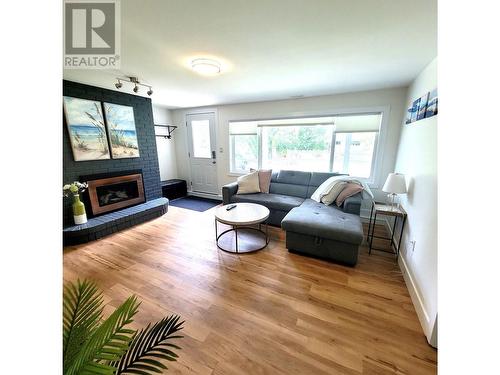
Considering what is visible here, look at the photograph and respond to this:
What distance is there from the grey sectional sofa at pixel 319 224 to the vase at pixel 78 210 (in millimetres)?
2399

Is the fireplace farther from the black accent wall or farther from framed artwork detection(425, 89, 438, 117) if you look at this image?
framed artwork detection(425, 89, 438, 117)

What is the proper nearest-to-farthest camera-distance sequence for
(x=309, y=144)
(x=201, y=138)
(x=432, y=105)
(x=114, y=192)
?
1. (x=432, y=105)
2. (x=114, y=192)
3. (x=309, y=144)
4. (x=201, y=138)

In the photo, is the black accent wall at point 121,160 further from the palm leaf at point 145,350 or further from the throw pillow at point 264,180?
the palm leaf at point 145,350

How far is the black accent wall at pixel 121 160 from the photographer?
9.52 ft

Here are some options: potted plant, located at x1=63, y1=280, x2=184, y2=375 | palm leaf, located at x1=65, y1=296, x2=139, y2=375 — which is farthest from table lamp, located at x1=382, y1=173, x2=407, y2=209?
palm leaf, located at x1=65, y1=296, x2=139, y2=375

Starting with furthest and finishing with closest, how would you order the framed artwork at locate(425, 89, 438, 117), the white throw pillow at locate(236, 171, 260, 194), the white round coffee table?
the white throw pillow at locate(236, 171, 260, 194)
the white round coffee table
the framed artwork at locate(425, 89, 438, 117)

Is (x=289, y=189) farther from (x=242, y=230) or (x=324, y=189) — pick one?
(x=242, y=230)

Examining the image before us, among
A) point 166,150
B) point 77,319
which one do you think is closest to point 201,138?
point 166,150

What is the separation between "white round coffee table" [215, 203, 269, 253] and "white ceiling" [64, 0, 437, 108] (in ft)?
5.85

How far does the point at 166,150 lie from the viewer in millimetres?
5254

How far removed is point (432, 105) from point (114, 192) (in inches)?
176

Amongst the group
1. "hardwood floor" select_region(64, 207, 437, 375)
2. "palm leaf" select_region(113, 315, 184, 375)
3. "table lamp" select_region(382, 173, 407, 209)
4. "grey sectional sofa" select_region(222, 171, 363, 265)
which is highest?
"table lamp" select_region(382, 173, 407, 209)

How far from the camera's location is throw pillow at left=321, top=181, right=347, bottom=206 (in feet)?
9.96

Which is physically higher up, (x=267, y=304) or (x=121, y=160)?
(x=121, y=160)
